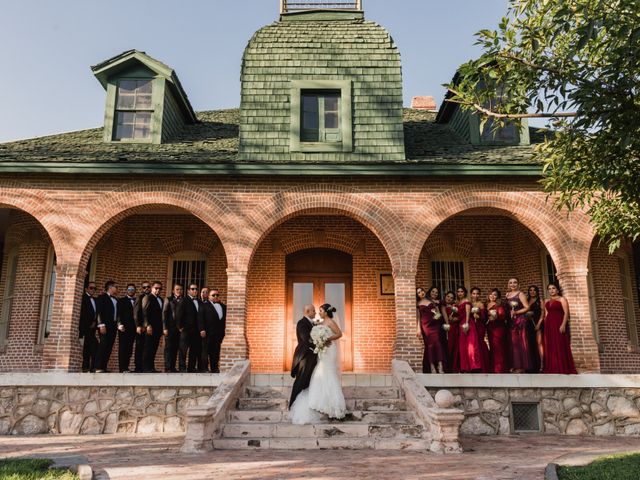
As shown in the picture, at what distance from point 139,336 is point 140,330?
211 mm

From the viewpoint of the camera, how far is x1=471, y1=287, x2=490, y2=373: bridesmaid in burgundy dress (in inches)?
451

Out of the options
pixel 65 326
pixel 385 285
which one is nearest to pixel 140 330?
pixel 65 326

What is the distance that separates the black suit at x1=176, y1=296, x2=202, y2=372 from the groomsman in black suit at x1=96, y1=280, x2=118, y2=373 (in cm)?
137

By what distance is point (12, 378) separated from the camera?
36.3 feet

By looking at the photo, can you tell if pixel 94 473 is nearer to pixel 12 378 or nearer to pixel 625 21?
pixel 12 378

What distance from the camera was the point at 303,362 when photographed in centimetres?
962

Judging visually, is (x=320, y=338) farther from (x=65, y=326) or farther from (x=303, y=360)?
(x=65, y=326)

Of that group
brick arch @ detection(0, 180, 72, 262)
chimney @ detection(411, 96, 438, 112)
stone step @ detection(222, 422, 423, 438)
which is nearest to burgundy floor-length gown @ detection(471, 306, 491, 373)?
stone step @ detection(222, 422, 423, 438)

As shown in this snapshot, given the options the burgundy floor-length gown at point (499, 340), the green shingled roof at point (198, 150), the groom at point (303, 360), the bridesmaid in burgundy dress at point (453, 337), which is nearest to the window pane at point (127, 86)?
the green shingled roof at point (198, 150)

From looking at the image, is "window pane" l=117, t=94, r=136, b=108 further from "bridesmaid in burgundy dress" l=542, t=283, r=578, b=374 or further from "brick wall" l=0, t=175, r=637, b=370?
"bridesmaid in burgundy dress" l=542, t=283, r=578, b=374

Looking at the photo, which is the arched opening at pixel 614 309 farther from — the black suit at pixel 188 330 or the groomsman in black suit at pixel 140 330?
the groomsman in black suit at pixel 140 330

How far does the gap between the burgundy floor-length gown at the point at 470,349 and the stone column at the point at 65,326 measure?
731cm

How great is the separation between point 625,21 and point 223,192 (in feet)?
26.0

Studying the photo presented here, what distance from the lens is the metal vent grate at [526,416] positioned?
11.0m
